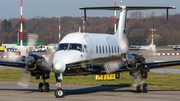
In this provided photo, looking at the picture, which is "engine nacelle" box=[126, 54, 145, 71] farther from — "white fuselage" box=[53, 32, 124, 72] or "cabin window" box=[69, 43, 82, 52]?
"cabin window" box=[69, 43, 82, 52]

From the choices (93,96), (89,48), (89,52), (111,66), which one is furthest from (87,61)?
(111,66)

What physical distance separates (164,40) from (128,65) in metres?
64.7

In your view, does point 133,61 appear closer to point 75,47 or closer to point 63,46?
point 75,47

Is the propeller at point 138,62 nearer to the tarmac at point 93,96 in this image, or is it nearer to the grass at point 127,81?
the tarmac at point 93,96

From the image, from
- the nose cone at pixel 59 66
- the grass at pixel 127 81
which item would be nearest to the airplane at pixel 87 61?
the nose cone at pixel 59 66

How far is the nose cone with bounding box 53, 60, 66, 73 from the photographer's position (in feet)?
41.5

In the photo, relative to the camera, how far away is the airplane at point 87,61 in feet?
43.5

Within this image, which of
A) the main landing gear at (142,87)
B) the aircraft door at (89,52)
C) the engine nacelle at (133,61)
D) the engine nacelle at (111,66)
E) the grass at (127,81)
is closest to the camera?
the aircraft door at (89,52)

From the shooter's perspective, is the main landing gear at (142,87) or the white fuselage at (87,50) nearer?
the white fuselage at (87,50)

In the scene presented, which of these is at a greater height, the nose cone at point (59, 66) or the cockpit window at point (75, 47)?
the cockpit window at point (75, 47)

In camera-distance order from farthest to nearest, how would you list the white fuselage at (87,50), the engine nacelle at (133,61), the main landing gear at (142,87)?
1. the main landing gear at (142,87)
2. the engine nacelle at (133,61)
3. the white fuselage at (87,50)

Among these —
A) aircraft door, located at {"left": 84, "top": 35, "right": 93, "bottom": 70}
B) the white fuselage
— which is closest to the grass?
the white fuselage

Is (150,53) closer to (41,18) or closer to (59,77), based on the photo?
(59,77)

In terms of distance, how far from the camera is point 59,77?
13.2 meters
